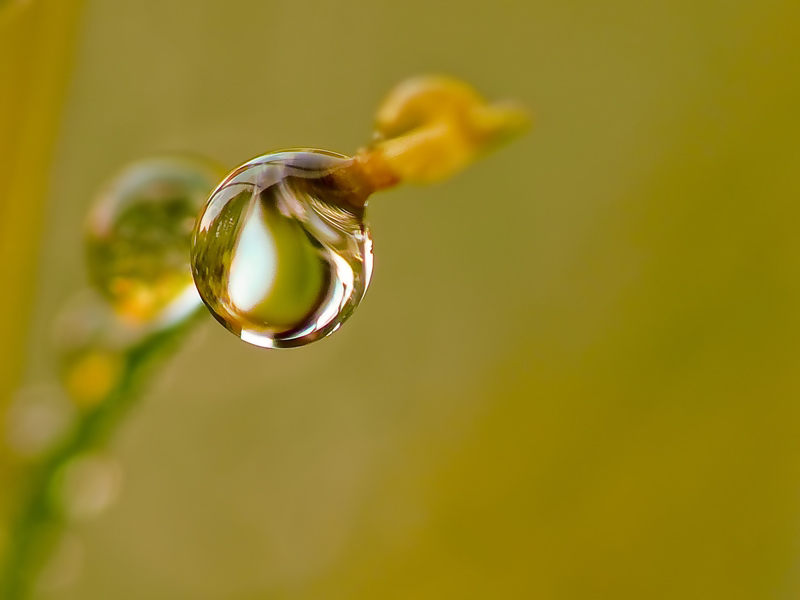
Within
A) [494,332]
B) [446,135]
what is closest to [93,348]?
[446,135]

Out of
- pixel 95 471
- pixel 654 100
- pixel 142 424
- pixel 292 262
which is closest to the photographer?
pixel 292 262

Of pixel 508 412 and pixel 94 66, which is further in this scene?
pixel 94 66

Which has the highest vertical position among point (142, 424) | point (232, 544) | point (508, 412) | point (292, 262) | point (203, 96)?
point (203, 96)

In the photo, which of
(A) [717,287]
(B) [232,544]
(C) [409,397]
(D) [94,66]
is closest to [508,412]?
(A) [717,287]

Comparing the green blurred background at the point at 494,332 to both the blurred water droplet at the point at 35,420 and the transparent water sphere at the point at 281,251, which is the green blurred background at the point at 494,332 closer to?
the blurred water droplet at the point at 35,420

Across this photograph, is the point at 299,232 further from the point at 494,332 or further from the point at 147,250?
the point at 494,332

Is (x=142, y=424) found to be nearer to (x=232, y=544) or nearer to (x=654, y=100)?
(x=232, y=544)

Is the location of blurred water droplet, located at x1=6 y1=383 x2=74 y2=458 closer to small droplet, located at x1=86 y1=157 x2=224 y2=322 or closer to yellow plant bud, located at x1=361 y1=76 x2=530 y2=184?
small droplet, located at x1=86 y1=157 x2=224 y2=322
